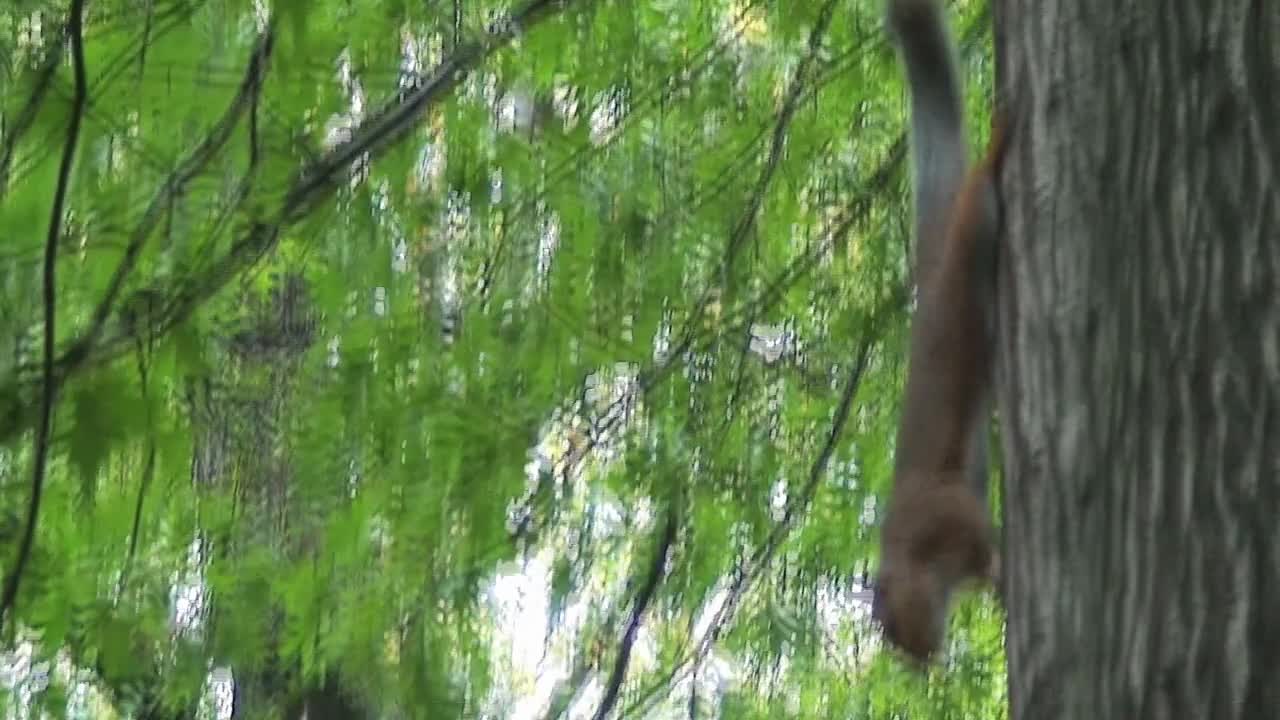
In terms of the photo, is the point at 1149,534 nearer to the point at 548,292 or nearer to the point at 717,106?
the point at 548,292

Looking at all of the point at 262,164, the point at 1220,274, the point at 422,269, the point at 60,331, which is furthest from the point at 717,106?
the point at 1220,274

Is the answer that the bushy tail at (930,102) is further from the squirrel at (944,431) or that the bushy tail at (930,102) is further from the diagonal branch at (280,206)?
the diagonal branch at (280,206)

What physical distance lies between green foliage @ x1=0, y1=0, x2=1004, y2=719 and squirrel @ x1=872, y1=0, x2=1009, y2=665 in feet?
3.70

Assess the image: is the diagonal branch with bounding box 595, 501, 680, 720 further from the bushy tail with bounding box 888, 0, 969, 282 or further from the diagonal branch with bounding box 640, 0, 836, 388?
the bushy tail with bounding box 888, 0, 969, 282

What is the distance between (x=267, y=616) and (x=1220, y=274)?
1.70 metres

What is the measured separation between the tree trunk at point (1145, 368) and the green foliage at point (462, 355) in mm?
1219

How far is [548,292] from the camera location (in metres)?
2.31

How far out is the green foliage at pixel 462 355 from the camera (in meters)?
2.14

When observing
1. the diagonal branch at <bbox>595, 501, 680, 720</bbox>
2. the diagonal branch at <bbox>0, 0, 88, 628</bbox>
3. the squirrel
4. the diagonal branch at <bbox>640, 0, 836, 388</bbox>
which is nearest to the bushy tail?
the squirrel

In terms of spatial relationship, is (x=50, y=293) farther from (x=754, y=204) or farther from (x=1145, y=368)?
(x=1145, y=368)

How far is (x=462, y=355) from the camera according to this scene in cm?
228

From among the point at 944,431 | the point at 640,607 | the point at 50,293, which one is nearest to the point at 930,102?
the point at 944,431

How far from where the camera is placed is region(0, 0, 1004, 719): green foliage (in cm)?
214

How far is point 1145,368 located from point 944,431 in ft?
0.54
